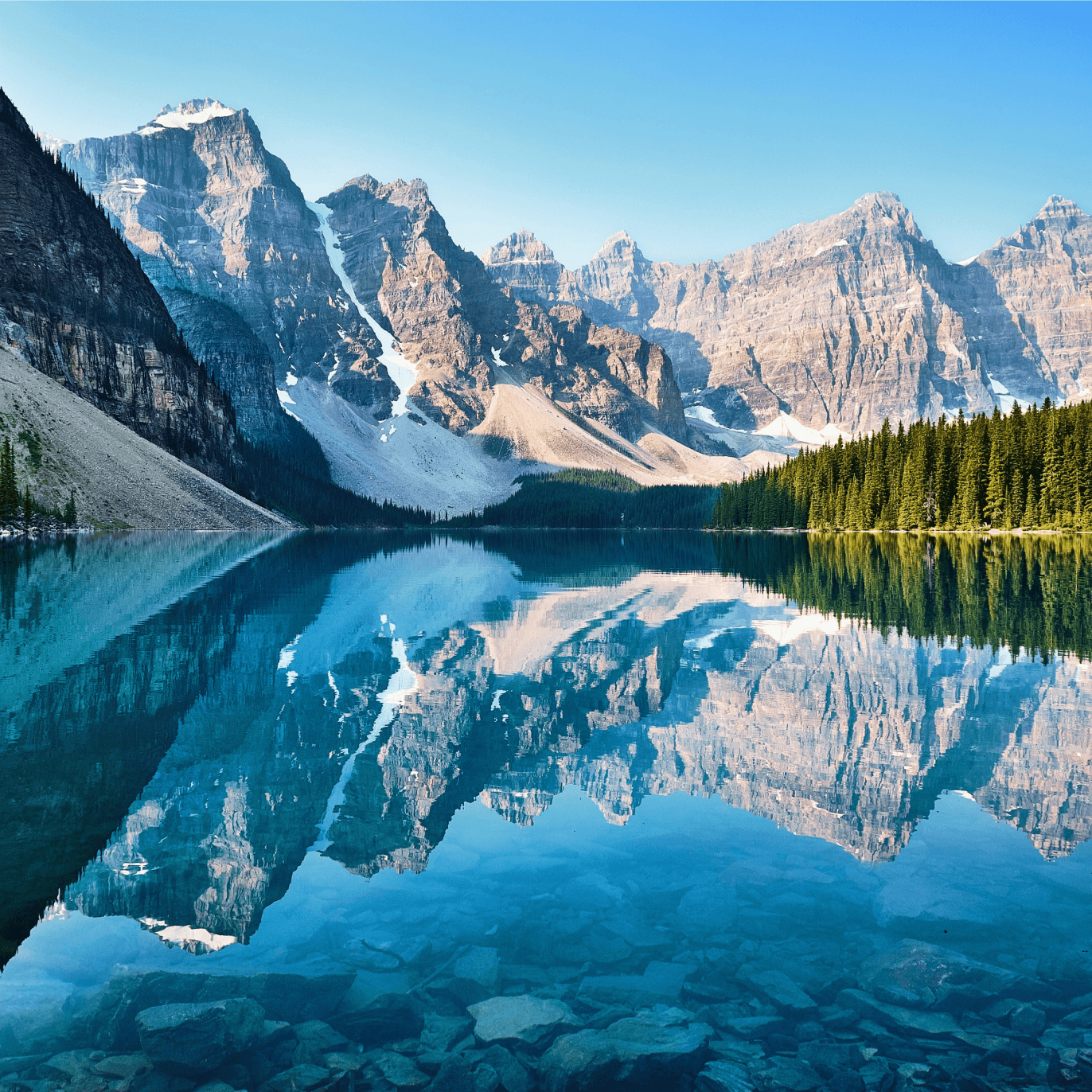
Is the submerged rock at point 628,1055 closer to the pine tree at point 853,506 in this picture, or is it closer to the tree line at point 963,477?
the tree line at point 963,477

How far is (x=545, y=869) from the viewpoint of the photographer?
1017 centimetres

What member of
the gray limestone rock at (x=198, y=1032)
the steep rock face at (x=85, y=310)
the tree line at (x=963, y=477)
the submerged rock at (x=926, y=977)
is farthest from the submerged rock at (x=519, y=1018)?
the steep rock face at (x=85, y=310)

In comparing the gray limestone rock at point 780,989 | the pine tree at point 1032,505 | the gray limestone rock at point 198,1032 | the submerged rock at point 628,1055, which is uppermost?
the pine tree at point 1032,505

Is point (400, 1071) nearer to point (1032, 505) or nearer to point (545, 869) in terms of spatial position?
point (545, 869)

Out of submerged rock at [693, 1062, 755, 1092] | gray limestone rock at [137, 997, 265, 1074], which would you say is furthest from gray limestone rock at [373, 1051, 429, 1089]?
submerged rock at [693, 1062, 755, 1092]

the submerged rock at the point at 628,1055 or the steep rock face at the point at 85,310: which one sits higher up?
the steep rock face at the point at 85,310

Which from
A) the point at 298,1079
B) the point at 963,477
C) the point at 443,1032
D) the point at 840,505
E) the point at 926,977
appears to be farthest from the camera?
the point at 840,505

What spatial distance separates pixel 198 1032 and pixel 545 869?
174 inches

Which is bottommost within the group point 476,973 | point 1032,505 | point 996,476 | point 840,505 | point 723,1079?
point 723,1079

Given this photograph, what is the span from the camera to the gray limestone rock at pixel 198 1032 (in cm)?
652

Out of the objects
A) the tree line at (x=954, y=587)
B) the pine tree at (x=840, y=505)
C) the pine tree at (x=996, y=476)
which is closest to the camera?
the tree line at (x=954, y=587)

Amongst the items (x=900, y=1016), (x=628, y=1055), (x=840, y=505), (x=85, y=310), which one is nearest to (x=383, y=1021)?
(x=628, y=1055)

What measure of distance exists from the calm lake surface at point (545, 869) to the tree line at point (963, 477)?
2990 inches

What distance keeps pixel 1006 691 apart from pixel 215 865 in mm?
16152
